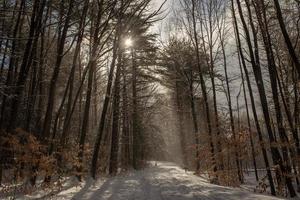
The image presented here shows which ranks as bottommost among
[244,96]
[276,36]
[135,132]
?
[135,132]

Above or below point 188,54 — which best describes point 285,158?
below

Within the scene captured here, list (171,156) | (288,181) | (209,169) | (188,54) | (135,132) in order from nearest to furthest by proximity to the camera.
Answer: (288,181), (209,169), (188,54), (135,132), (171,156)

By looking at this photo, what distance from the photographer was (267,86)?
2423 cm

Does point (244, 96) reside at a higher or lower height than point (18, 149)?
higher

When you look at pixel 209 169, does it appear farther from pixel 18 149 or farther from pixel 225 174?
pixel 18 149

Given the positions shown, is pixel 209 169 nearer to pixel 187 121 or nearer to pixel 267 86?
pixel 267 86

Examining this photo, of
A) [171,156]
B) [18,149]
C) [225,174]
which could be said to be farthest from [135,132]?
[171,156]

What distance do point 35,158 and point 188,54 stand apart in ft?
54.4

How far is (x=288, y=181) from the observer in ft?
36.9

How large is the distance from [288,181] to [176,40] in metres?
14.5

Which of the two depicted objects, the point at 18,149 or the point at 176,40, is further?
the point at 176,40

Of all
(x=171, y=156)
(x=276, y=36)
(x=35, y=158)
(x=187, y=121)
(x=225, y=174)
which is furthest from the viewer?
(x=171, y=156)

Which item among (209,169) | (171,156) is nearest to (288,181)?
(209,169)

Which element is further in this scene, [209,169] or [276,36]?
[276,36]
